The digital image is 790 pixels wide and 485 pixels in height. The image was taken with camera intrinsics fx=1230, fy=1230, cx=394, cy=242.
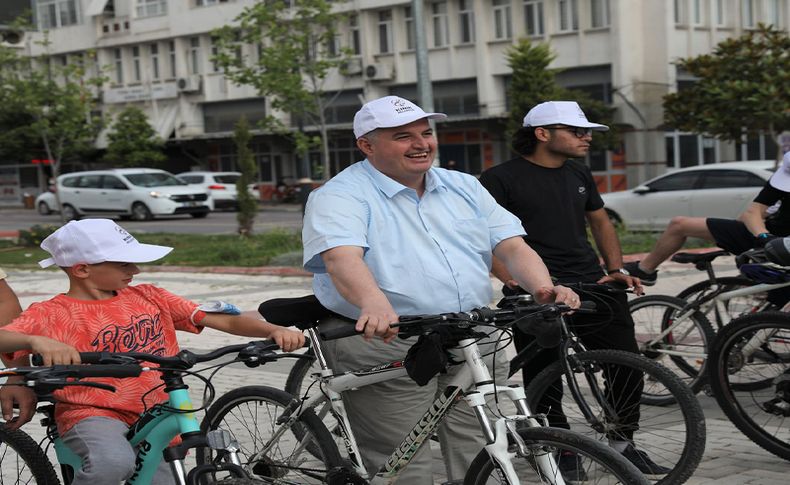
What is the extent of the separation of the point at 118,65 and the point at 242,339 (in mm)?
50177

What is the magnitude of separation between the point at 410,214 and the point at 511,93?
34570mm

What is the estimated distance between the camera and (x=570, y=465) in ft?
12.2

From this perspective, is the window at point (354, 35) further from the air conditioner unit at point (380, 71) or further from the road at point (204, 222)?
the road at point (204, 222)

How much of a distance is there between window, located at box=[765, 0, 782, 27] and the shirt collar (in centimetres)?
4377

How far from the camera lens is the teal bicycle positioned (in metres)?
3.74

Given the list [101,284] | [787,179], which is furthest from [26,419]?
[787,179]

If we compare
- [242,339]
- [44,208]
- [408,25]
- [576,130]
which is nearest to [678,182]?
[242,339]

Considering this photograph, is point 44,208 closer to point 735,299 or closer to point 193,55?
point 193,55

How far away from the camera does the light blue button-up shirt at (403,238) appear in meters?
4.36

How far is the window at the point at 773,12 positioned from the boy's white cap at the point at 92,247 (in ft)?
146

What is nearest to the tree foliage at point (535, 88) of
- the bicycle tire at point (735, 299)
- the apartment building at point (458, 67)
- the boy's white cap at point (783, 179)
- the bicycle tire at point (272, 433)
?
the apartment building at point (458, 67)

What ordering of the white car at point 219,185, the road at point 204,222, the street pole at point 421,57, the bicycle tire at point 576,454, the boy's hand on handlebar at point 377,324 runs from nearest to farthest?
the bicycle tire at point 576,454, the boy's hand on handlebar at point 377,324, the street pole at point 421,57, the road at point 204,222, the white car at point 219,185

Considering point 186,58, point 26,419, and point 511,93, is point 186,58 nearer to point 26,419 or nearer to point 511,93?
point 511,93

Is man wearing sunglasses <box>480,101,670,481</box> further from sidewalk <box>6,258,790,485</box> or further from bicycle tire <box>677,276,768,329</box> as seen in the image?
bicycle tire <box>677,276,768,329</box>
